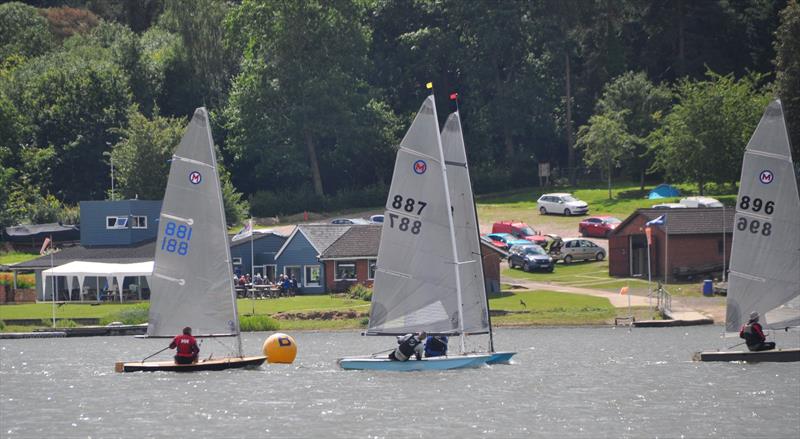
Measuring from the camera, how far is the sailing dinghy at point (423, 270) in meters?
44.5

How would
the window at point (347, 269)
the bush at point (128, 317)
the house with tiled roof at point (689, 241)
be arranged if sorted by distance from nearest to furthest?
1. the bush at point (128, 317)
2. the house with tiled roof at point (689, 241)
3. the window at point (347, 269)

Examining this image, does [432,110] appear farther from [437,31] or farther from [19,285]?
[437,31]

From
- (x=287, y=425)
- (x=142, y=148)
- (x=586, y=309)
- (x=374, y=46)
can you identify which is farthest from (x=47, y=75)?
Result: (x=287, y=425)

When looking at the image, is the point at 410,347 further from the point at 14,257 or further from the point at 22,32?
the point at 22,32

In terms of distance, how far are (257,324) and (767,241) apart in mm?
28442

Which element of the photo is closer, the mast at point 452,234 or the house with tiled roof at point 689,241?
the mast at point 452,234

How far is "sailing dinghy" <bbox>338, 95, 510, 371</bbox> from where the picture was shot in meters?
44.5

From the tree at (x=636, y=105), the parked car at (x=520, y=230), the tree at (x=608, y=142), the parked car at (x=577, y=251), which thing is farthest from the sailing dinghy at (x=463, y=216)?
the tree at (x=636, y=105)

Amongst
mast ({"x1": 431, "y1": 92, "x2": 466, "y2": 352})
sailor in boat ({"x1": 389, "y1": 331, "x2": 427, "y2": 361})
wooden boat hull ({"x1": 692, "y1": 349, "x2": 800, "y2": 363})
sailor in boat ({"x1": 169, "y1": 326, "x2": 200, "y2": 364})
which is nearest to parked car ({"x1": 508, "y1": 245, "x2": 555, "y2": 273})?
wooden boat hull ({"x1": 692, "y1": 349, "x2": 800, "y2": 363})

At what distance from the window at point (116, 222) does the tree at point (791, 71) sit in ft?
138

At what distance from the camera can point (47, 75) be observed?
115m

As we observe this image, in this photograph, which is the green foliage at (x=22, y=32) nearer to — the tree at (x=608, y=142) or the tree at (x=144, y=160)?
the tree at (x=144, y=160)

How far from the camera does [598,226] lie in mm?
90062

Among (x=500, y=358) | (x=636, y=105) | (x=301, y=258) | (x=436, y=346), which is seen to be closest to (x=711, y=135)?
(x=636, y=105)
